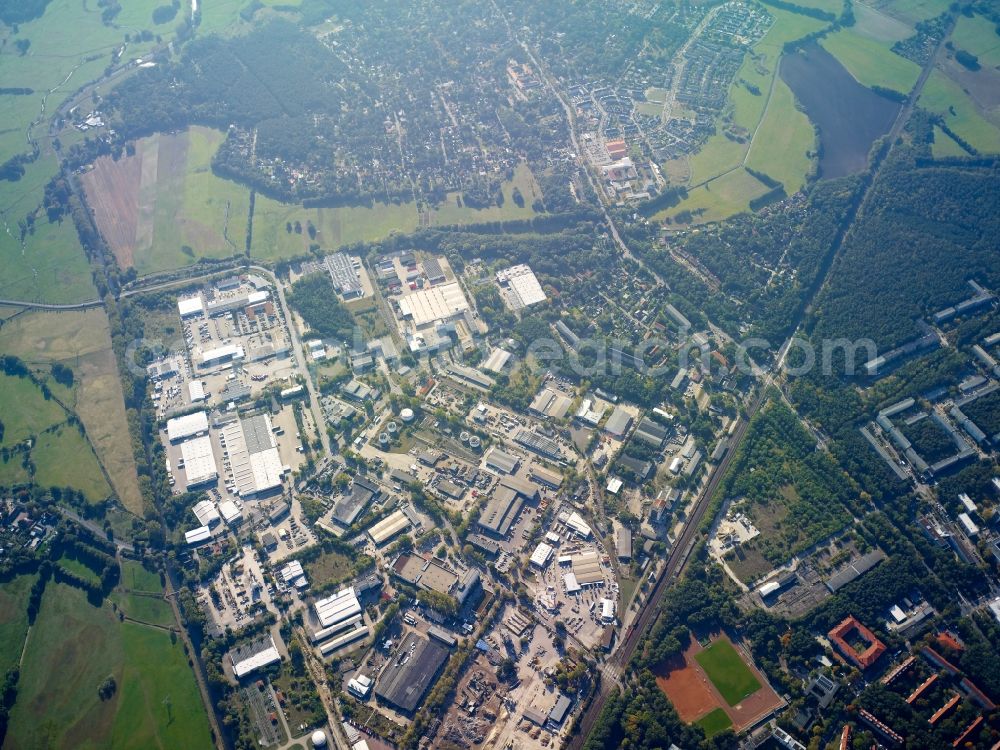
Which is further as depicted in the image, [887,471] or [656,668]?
[887,471]

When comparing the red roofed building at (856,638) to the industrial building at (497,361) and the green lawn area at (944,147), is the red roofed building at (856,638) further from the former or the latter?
the green lawn area at (944,147)

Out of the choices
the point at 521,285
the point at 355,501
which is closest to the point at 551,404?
the point at 521,285

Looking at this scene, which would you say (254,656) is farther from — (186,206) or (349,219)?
(186,206)

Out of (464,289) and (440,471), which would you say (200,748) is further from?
(464,289)

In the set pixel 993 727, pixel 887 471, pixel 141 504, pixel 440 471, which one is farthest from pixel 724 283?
pixel 141 504

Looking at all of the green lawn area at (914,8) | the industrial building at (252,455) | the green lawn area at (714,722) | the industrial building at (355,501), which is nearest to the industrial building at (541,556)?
the industrial building at (355,501)

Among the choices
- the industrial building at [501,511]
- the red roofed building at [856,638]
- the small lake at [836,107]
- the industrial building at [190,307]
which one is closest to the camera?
the red roofed building at [856,638]

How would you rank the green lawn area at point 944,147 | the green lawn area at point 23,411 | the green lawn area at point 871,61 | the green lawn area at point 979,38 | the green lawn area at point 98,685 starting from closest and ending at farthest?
1. the green lawn area at point 98,685
2. the green lawn area at point 23,411
3. the green lawn area at point 944,147
4. the green lawn area at point 871,61
5. the green lawn area at point 979,38
